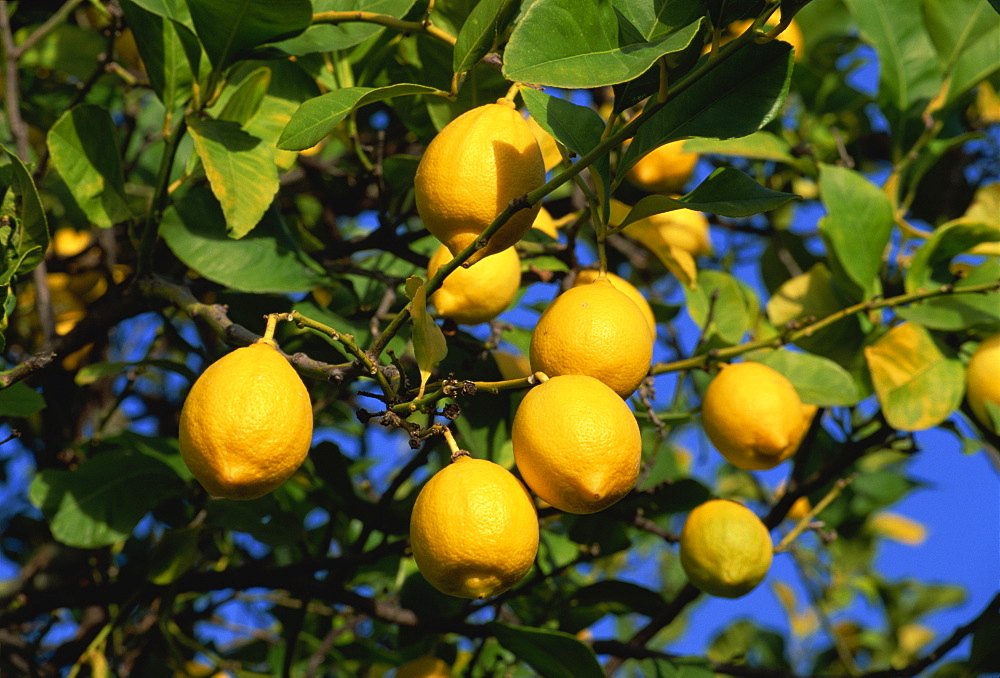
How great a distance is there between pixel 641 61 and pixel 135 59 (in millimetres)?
1570

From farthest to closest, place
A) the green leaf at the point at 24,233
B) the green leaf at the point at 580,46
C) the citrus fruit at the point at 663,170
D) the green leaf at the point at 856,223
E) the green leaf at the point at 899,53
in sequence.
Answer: the green leaf at the point at 899,53
the citrus fruit at the point at 663,170
the green leaf at the point at 856,223
the green leaf at the point at 24,233
the green leaf at the point at 580,46

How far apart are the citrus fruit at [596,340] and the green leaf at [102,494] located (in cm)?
77

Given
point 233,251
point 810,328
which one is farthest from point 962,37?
point 233,251

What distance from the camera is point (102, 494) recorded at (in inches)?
54.5

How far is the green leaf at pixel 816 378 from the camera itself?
1.36 metres

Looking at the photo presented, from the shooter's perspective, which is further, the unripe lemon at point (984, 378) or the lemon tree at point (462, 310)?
the unripe lemon at point (984, 378)

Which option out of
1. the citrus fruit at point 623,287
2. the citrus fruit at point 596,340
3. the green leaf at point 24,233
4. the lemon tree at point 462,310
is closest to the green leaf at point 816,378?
the lemon tree at point 462,310

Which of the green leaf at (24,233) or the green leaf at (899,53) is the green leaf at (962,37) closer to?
the green leaf at (899,53)

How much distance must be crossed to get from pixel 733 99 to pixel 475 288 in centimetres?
39

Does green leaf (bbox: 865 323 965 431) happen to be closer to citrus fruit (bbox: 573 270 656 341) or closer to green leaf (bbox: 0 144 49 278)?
citrus fruit (bbox: 573 270 656 341)

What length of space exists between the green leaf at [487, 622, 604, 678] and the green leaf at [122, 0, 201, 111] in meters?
0.88

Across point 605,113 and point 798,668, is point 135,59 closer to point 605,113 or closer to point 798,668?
point 605,113

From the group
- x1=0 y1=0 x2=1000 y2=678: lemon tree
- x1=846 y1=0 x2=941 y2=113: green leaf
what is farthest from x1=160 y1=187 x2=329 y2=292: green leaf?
x1=846 y1=0 x2=941 y2=113: green leaf

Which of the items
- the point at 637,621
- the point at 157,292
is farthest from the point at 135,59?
the point at 637,621
